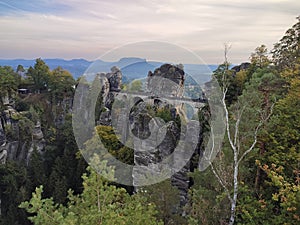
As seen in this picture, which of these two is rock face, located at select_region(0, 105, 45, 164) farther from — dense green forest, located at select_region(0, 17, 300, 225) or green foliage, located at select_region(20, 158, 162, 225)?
green foliage, located at select_region(20, 158, 162, 225)

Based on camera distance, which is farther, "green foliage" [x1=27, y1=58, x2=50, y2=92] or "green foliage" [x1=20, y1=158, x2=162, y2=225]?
"green foliage" [x1=27, y1=58, x2=50, y2=92]

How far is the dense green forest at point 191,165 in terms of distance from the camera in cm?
646

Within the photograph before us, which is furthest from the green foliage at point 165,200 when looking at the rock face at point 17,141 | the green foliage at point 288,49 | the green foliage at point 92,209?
the rock face at point 17,141

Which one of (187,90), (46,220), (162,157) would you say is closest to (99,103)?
(187,90)

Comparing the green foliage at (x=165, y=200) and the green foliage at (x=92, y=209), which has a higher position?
the green foliage at (x=92, y=209)

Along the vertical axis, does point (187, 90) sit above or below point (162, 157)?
above

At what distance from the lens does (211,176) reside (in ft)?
29.2

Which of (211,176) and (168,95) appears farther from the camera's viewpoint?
(168,95)

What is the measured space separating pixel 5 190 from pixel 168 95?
38.0 feet

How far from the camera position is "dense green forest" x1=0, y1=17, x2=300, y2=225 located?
6461 mm

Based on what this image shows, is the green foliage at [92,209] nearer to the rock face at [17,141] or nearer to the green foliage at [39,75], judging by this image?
the rock face at [17,141]

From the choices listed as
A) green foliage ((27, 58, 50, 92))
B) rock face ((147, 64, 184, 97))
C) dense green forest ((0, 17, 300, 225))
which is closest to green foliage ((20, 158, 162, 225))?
dense green forest ((0, 17, 300, 225))

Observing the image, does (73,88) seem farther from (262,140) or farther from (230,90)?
→ (262,140)

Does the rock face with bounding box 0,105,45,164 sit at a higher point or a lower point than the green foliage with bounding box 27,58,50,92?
lower
